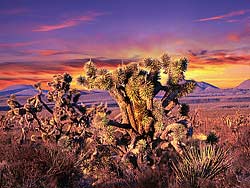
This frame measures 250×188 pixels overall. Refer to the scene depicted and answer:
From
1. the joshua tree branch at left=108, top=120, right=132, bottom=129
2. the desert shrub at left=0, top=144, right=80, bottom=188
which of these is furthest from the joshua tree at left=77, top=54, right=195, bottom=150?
the desert shrub at left=0, top=144, right=80, bottom=188

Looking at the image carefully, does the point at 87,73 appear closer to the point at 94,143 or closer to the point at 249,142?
the point at 94,143

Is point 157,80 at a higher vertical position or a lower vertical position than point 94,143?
higher

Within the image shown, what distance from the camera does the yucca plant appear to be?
10.8 m

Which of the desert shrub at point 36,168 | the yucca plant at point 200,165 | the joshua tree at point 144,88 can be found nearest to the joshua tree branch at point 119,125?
the joshua tree at point 144,88

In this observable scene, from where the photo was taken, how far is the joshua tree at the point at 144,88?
13.2 m

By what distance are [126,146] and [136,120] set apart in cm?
90

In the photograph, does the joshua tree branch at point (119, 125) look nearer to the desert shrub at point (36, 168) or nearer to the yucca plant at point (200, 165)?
the yucca plant at point (200, 165)

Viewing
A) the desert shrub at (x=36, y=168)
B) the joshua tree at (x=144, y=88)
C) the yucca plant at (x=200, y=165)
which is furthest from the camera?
the joshua tree at (x=144, y=88)

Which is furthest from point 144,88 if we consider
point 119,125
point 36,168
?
point 36,168

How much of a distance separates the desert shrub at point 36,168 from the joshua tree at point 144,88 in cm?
342

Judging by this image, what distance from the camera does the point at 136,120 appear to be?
13.8 metres

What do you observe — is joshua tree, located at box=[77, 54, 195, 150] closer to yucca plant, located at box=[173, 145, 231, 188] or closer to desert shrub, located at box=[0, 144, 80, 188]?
yucca plant, located at box=[173, 145, 231, 188]

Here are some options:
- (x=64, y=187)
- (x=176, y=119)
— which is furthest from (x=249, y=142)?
(x=64, y=187)

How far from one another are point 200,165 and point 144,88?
2.88 m
